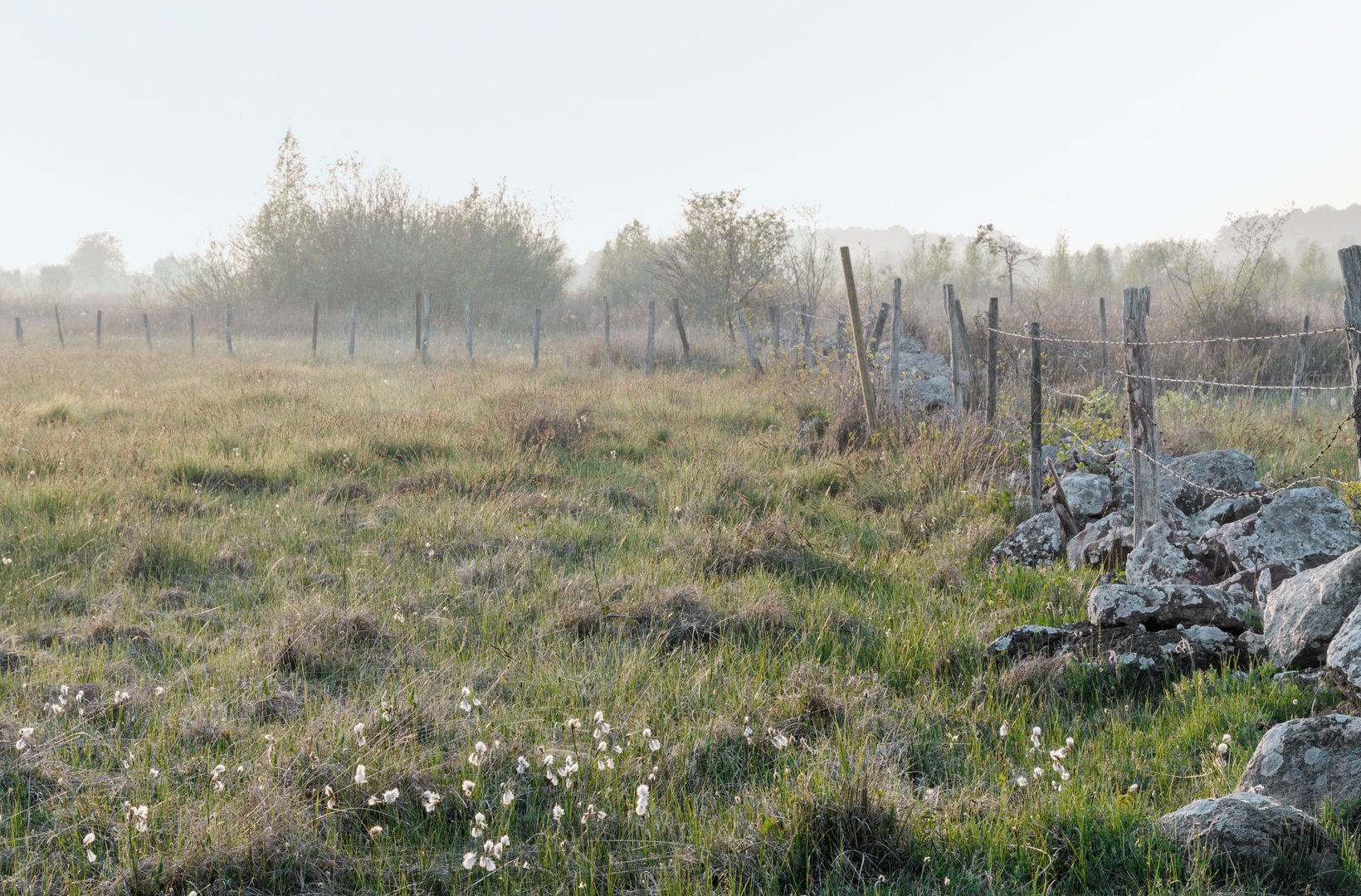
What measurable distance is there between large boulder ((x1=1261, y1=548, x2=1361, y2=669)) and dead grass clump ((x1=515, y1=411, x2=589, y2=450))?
7313 millimetres

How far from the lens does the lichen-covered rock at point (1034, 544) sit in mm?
6617

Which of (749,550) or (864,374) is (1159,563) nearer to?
(749,550)

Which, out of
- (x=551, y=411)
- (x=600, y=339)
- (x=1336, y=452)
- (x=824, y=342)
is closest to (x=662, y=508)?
(x=551, y=411)

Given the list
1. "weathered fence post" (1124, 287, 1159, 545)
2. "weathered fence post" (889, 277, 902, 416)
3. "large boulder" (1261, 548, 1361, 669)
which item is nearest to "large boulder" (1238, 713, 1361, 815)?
"large boulder" (1261, 548, 1361, 669)

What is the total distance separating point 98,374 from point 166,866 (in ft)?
59.2

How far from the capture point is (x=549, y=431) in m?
10.5

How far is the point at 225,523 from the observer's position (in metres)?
7.33

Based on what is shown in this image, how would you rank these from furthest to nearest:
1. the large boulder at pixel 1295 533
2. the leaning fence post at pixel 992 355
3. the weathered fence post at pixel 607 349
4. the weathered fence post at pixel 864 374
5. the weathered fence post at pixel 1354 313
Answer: the weathered fence post at pixel 607 349
the weathered fence post at pixel 864 374
the leaning fence post at pixel 992 355
the large boulder at pixel 1295 533
the weathered fence post at pixel 1354 313

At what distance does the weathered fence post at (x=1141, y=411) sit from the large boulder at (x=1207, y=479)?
43.2 inches

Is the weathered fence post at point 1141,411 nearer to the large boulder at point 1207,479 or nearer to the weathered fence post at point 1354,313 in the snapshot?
the large boulder at point 1207,479

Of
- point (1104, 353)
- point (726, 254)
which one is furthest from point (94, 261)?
point (1104, 353)

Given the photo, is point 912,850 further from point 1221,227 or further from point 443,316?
point 443,316

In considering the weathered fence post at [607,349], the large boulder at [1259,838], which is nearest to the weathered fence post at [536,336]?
the weathered fence post at [607,349]

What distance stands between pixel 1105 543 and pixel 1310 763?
327cm
